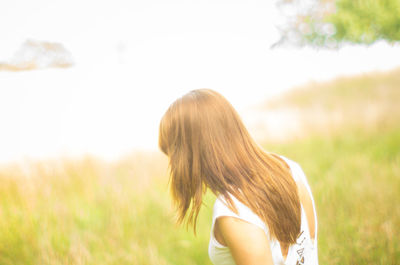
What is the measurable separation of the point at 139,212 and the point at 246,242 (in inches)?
72.1

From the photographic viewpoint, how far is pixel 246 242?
3.76 feet

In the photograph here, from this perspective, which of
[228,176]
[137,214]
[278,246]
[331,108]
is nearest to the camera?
[228,176]

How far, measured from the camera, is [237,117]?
4.48ft

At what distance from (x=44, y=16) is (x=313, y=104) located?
4.97m

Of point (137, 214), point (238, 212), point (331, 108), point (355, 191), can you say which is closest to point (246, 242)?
point (238, 212)

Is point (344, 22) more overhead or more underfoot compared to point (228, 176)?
more overhead

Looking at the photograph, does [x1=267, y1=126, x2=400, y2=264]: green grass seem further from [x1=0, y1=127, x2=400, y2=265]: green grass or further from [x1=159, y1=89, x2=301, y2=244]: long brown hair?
[x1=159, y1=89, x2=301, y2=244]: long brown hair

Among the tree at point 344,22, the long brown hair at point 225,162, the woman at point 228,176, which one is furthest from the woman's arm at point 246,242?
the tree at point 344,22

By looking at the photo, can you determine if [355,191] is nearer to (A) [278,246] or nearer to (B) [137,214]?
(A) [278,246]

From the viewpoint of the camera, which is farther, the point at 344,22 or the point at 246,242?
the point at 344,22

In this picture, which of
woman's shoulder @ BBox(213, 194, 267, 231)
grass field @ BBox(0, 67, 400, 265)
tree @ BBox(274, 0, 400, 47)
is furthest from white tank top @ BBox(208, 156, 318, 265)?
tree @ BBox(274, 0, 400, 47)

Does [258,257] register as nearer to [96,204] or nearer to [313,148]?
[96,204]

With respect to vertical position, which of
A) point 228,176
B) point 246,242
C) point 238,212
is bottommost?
point 246,242

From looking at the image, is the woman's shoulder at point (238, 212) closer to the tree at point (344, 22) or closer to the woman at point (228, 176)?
the woman at point (228, 176)
